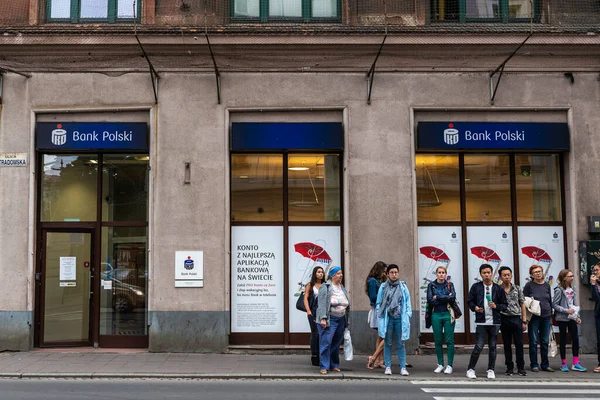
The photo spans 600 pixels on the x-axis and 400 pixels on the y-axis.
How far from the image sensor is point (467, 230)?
46.7 ft

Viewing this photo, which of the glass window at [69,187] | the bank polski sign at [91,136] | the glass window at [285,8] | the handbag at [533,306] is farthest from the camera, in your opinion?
the glass window at [285,8]

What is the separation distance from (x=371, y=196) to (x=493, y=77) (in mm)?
3740

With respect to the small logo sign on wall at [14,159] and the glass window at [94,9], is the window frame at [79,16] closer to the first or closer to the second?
the glass window at [94,9]

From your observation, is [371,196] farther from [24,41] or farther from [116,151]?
[24,41]

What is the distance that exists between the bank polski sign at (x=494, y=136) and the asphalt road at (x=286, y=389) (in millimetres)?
5263

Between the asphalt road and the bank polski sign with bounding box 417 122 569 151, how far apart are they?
5.26 metres

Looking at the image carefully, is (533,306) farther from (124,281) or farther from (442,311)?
(124,281)

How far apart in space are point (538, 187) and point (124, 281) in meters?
9.35

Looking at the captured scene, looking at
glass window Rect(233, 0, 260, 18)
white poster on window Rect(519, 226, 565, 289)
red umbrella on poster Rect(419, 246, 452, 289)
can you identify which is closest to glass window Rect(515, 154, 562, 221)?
white poster on window Rect(519, 226, 565, 289)

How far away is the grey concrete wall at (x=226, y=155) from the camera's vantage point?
13.5 meters

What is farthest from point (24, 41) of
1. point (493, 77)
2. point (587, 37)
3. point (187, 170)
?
point (587, 37)

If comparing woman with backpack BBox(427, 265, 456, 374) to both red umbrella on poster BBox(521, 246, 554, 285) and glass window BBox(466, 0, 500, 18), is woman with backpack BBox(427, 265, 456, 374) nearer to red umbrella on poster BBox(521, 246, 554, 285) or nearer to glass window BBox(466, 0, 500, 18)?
red umbrella on poster BBox(521, 246, 554, 285)

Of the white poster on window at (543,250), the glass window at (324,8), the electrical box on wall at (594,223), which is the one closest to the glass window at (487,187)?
the white poster on window at (543,250)

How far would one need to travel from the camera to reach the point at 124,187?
14.3 metres
